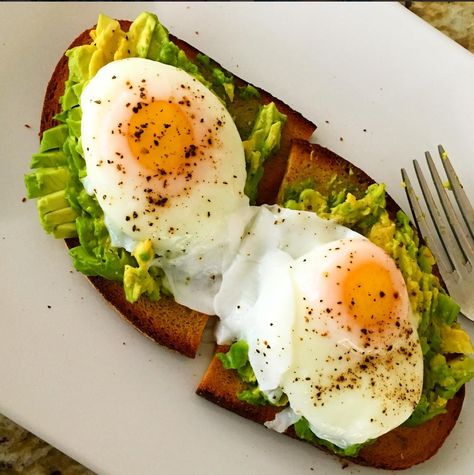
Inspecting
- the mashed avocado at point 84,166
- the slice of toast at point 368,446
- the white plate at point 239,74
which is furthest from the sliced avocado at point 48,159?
the slice of toast at point 368,446

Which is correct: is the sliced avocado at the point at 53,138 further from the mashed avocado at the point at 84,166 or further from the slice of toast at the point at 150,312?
the slice of toast at the point at 150,312

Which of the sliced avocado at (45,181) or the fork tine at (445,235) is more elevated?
the fork tine at (445,235)

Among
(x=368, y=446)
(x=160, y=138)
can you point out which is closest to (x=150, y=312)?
(x=160, y=138)

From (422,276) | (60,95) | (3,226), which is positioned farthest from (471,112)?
(3,226)

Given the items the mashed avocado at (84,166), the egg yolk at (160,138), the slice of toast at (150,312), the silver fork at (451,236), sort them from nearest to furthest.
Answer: the egg yolk at (160,138) < the mashed avocado at (84,166) < the slice of toast at (150,312) < the silver fork at (451,236)

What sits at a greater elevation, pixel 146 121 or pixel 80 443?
pixel 146 121

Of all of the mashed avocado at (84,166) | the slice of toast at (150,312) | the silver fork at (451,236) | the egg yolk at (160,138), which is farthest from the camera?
the silver fork at (451,236)

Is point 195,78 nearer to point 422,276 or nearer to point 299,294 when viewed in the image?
point 299,294
